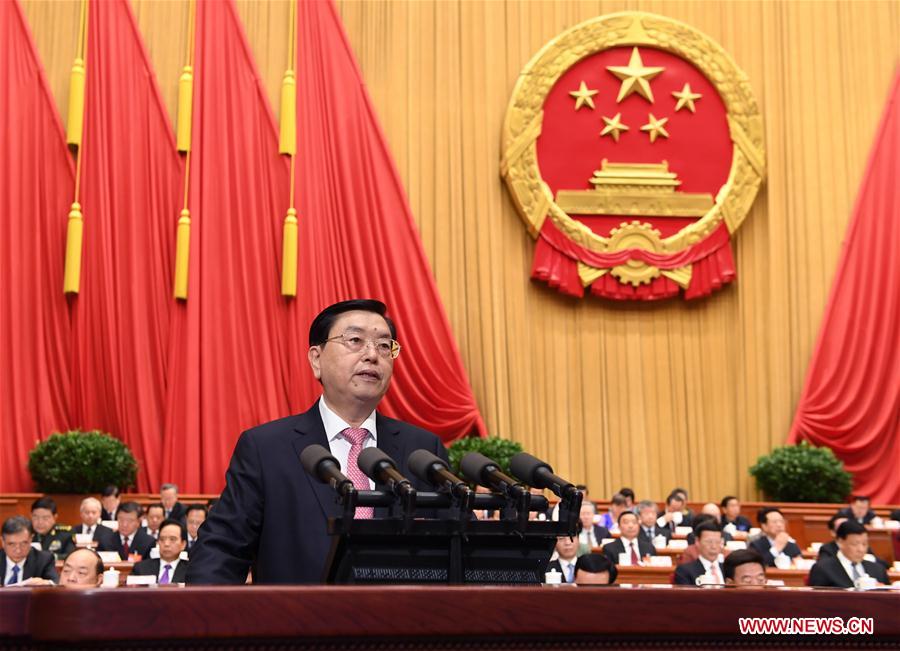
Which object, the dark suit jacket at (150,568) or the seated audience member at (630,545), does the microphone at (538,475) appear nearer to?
the dark suit jacket at (150,568)

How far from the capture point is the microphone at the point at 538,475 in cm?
157

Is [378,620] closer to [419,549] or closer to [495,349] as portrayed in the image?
[419,549]

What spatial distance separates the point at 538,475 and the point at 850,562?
16.0 feet

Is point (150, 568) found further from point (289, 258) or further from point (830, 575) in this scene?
point (289, 258)

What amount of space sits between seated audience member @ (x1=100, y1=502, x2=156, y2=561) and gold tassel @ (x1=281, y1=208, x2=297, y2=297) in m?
2.58

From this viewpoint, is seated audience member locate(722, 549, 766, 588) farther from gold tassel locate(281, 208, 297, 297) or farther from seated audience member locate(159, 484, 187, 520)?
gold tassel locate(281, 208, 297, 297)

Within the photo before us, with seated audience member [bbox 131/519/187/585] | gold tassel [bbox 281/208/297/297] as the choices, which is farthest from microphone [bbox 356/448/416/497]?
gold tassel [bbox 281/208/297/297]

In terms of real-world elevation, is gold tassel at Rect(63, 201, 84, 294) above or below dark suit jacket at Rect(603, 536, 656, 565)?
above

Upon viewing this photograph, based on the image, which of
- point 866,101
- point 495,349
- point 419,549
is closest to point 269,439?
point 419,549

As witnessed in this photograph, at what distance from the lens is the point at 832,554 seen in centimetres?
617

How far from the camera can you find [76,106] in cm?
934

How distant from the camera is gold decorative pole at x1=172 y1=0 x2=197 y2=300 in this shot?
9172mm

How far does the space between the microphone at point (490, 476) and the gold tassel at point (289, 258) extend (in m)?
7.71

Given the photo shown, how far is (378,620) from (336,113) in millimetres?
9004
